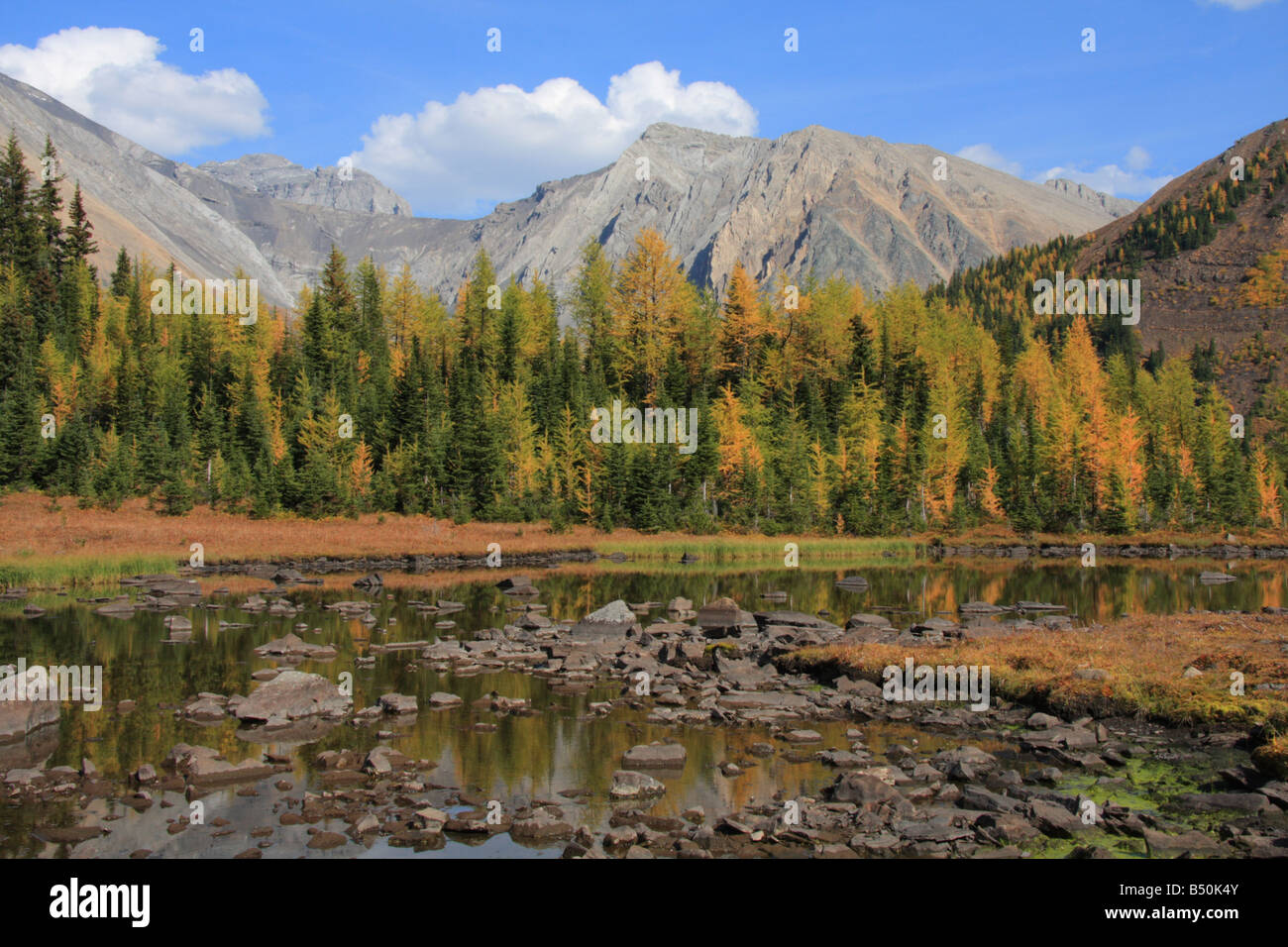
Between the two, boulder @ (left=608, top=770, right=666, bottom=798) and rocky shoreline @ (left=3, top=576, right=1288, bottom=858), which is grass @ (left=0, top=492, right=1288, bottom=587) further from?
boulder @ (left=608, top=770, right=666, bottom=798)

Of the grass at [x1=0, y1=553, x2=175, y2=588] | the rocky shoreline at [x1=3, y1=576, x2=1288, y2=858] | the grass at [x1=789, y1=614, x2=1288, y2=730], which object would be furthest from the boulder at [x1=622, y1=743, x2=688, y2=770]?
the grass at [x1=0, y1=553, x2=175, y2=588]

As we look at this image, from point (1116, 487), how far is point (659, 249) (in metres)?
54.0

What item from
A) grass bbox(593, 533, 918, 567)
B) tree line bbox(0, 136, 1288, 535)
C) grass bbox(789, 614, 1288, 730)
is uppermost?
tree line bbox(0, 136, 1288, 535)

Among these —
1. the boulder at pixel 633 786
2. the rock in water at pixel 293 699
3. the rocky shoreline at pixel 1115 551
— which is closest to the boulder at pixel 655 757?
the boulder at pixel 633 786

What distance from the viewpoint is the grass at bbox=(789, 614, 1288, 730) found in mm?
19562

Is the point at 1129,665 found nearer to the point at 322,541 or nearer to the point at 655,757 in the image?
the point at 655,757

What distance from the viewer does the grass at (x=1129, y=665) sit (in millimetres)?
19562

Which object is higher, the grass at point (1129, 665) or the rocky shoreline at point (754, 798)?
the grass at point (1129, 665)

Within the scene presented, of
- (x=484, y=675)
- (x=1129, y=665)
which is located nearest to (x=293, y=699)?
(x=484, y=675)

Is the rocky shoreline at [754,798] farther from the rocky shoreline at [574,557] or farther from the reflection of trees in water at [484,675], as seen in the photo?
the rocky shoreline at [574,557]

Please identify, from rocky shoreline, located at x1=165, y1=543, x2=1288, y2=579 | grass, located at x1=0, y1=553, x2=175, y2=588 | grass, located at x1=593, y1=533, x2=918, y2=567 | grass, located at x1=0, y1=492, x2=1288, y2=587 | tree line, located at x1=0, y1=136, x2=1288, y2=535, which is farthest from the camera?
tree line, located at x1=0, y1=136, x2=1288, y2=535

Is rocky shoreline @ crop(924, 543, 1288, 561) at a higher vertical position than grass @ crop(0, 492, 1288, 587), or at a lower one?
lower

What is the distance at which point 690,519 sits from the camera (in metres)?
82.9
